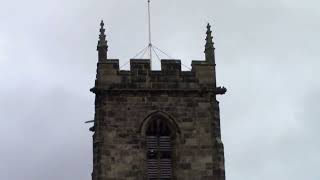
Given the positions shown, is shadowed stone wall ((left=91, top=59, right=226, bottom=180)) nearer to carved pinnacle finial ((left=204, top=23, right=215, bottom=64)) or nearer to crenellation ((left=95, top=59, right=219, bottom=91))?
crenellation ((left=95, top=59, right=219, bottom=91))

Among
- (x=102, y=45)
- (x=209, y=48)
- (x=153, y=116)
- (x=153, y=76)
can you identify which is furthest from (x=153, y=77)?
(x=209, y=48)

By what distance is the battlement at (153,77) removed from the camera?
2908 cm

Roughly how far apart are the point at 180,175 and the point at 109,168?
2.59 meters

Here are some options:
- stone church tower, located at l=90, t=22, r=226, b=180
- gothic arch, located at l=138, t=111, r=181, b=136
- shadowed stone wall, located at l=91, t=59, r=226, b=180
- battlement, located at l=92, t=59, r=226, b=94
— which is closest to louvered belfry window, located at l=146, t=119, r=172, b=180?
stone church tower, located at l=90, t=22, r=226, b=180

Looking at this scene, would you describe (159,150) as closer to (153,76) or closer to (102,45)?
(153,76)

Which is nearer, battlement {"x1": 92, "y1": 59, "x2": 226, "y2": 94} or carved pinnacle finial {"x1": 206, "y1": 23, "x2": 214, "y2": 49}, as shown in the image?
battlement {"x1": 92, "y1": 59, "x2": 226, "y2": 94}

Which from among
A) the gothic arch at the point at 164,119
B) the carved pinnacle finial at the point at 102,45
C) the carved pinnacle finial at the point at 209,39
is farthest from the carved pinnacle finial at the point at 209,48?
the carved pinnacle finial at the point at 102,45

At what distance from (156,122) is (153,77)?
1764mm

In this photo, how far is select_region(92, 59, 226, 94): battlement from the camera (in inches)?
1145

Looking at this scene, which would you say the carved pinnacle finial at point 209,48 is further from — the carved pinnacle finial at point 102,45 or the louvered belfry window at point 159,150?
the carved pinnacle finial at point 102,45

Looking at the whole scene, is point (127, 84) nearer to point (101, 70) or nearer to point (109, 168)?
point (101, 70)

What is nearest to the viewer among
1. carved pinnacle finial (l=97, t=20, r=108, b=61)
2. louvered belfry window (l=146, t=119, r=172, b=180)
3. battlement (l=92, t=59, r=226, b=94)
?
louvered belfry window (l=146, t=119, r=172, b=180)

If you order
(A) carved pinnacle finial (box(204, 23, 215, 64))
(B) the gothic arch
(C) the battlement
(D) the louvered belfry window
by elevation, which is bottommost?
(D) the louvered belfry window

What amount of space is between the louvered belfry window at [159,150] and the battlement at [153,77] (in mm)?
1480
